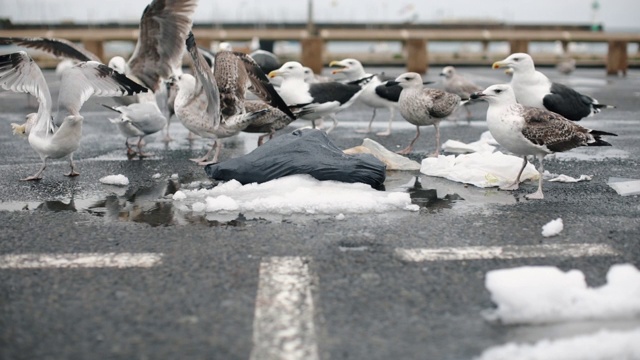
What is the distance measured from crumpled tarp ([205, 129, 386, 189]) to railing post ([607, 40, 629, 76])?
64.6ft

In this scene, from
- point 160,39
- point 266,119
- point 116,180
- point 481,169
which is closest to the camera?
point 116,180

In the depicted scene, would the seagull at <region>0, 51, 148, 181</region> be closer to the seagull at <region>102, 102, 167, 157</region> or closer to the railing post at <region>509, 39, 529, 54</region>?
the seagull at <region>102, 102, 167, 157</region>

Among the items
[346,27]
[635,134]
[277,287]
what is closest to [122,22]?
[346,27]

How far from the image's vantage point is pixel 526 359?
108 inches

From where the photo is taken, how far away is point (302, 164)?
231 inches

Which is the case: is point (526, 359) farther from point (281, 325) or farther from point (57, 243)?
point (57, 243)

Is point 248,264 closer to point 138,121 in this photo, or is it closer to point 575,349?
point 575,349

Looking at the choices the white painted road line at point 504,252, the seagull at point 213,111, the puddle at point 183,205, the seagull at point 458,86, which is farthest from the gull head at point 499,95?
the seagull at point 458,86

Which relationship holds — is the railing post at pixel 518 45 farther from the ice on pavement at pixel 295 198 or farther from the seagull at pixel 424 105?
the ice on pavement at pixel 295 198

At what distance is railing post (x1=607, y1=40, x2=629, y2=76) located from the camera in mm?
23281

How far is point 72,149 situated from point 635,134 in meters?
7.12

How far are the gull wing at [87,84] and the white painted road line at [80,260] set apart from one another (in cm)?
288

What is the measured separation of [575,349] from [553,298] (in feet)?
1.39

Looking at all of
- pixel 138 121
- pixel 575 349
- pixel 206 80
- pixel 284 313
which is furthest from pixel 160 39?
pixel 575 349
